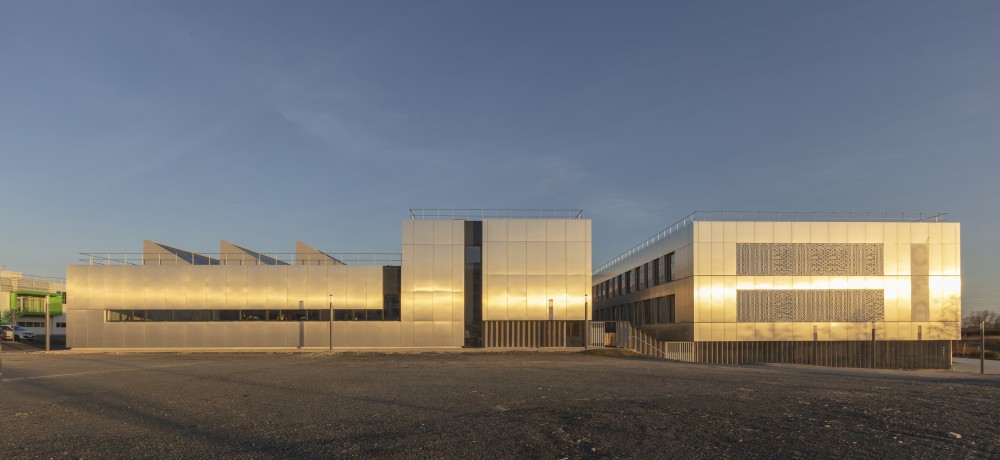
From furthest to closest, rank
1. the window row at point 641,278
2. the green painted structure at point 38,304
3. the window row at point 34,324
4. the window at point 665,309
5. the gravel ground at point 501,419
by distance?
the window row at point 34,324, the green painted structure at point 38,304, the window row at point 641,278, the window at point 665,309, the gravel ground at point 501,419

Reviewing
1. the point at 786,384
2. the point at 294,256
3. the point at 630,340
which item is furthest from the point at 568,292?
the point at 786,384

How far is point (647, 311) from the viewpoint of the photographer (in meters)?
57.3

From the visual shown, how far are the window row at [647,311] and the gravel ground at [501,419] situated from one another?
96.9 ft

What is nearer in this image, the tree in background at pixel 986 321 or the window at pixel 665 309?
the window at pixel 665 309

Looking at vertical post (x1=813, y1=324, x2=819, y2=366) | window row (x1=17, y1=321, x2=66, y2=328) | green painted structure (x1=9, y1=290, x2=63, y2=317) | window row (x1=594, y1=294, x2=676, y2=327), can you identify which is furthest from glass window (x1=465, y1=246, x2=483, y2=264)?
window row (x1=17, y1=321, x2=66, y2=328)

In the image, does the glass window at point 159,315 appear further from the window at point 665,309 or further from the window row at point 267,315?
the window at point 665,309

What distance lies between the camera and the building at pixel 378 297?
139ft

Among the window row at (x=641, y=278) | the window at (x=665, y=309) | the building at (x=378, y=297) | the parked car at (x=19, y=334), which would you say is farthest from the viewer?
the parked car at (x=19, y=334)

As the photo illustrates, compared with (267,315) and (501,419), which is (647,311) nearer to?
(267,315)

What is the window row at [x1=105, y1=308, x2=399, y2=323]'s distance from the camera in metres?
43.8

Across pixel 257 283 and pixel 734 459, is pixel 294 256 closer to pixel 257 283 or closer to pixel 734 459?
pixel 257 283

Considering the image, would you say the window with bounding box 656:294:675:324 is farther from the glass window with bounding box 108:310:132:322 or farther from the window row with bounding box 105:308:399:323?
the glass window with bounding box 108:310:132:322

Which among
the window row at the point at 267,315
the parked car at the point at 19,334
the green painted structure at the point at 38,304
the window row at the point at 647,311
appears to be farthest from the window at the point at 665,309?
the green painted structure at the point at 38,304

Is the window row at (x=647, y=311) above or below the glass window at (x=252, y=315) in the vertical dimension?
below
